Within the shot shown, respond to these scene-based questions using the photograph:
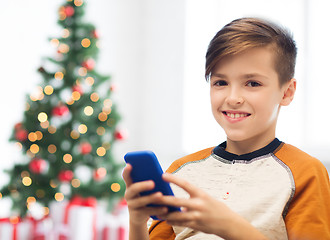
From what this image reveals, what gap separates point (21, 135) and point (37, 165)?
24 centimetres

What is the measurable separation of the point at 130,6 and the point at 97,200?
2.47 m

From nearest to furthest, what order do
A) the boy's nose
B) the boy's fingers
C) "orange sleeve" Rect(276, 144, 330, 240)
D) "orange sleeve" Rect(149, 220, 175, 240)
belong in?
the boy's fingers < "orange sleeve" Rect(276, 144, 330, 240) < the boy's nose < "orange sleeve" Rect(149, 220, 175, 240)

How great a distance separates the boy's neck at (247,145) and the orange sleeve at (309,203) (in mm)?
113

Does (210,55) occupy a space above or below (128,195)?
above

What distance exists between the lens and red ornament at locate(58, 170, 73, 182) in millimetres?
2883

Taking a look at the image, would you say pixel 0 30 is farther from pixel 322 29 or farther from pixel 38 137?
pixel 322 29

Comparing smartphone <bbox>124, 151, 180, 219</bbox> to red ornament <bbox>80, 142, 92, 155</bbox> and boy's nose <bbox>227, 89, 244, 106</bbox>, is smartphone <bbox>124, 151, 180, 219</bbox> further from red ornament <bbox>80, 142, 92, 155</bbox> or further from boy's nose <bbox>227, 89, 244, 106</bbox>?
red ornament <bbox>80, 142, 92, 155</bbox>

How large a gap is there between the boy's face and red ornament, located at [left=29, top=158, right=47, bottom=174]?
2059mm

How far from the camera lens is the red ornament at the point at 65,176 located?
2.88 meters

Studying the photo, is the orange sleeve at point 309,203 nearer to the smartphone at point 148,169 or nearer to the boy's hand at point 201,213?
the boy's hand at point 201,213

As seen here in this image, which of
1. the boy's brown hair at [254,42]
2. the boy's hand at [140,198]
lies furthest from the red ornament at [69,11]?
the boy's hand at [140,198]

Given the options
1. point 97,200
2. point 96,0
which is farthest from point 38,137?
point 96,0

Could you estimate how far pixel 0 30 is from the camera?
345 centimetres

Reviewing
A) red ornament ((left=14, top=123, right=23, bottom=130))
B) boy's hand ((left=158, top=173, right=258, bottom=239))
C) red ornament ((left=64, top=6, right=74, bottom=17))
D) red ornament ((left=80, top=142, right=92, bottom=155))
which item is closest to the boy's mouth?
boy's hand ((left=158, top=173, right=258, bottom=239))
